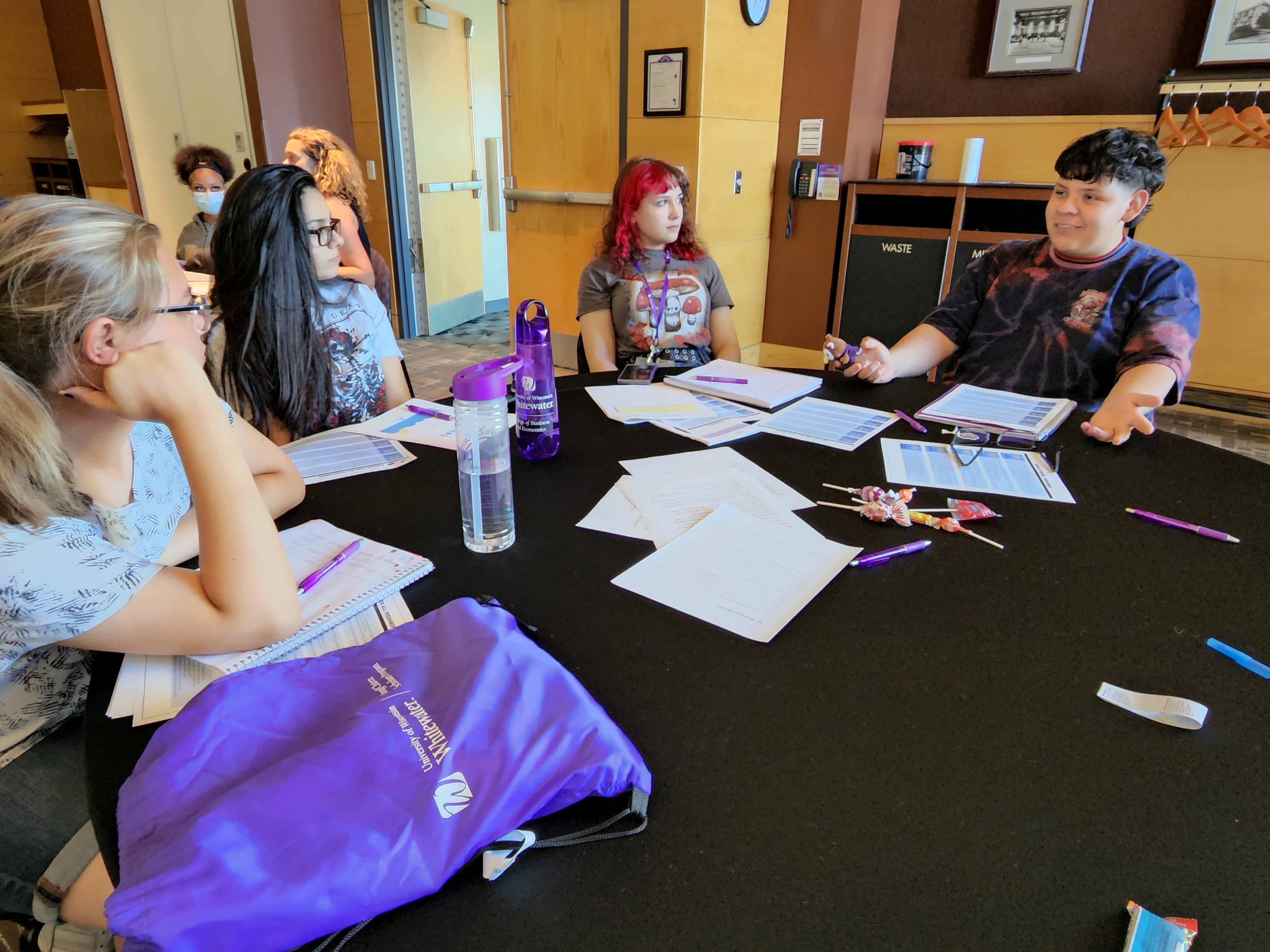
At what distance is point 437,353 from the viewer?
4949 millimetres

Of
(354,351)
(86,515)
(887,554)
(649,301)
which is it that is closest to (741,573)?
(887,554)

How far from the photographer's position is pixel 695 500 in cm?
116

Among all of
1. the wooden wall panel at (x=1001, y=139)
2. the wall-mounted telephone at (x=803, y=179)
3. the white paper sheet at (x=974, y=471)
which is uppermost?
the wooden wall panel at (x=1001, y=139)

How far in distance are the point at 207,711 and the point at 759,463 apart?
36.0 inches

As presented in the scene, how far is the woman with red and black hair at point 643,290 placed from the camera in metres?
2.32

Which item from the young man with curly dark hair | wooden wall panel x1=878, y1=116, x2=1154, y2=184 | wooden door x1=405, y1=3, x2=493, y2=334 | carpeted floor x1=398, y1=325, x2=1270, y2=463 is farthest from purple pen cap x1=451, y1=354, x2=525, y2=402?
wooden door x1=405, y1=3, x2=493, y2=334

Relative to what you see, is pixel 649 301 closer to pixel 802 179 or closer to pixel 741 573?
pixel 741 573

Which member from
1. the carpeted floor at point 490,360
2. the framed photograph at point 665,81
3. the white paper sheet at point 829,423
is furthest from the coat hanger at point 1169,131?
the white paper sheet at point 829,423

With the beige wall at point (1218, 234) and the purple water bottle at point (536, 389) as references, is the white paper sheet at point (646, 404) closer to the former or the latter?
the purple water bottle at point (536, 389)

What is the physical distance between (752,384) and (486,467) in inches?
34.0

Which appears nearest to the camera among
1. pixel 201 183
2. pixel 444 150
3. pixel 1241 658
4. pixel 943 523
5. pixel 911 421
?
pixel 1241 658

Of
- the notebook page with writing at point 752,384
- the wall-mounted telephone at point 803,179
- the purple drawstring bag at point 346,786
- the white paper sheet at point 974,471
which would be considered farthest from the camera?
the wall-mounted telephone at point 803,179

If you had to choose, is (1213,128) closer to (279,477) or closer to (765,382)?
Result: (765,382)

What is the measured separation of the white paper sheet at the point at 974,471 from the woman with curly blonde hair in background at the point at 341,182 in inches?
109
